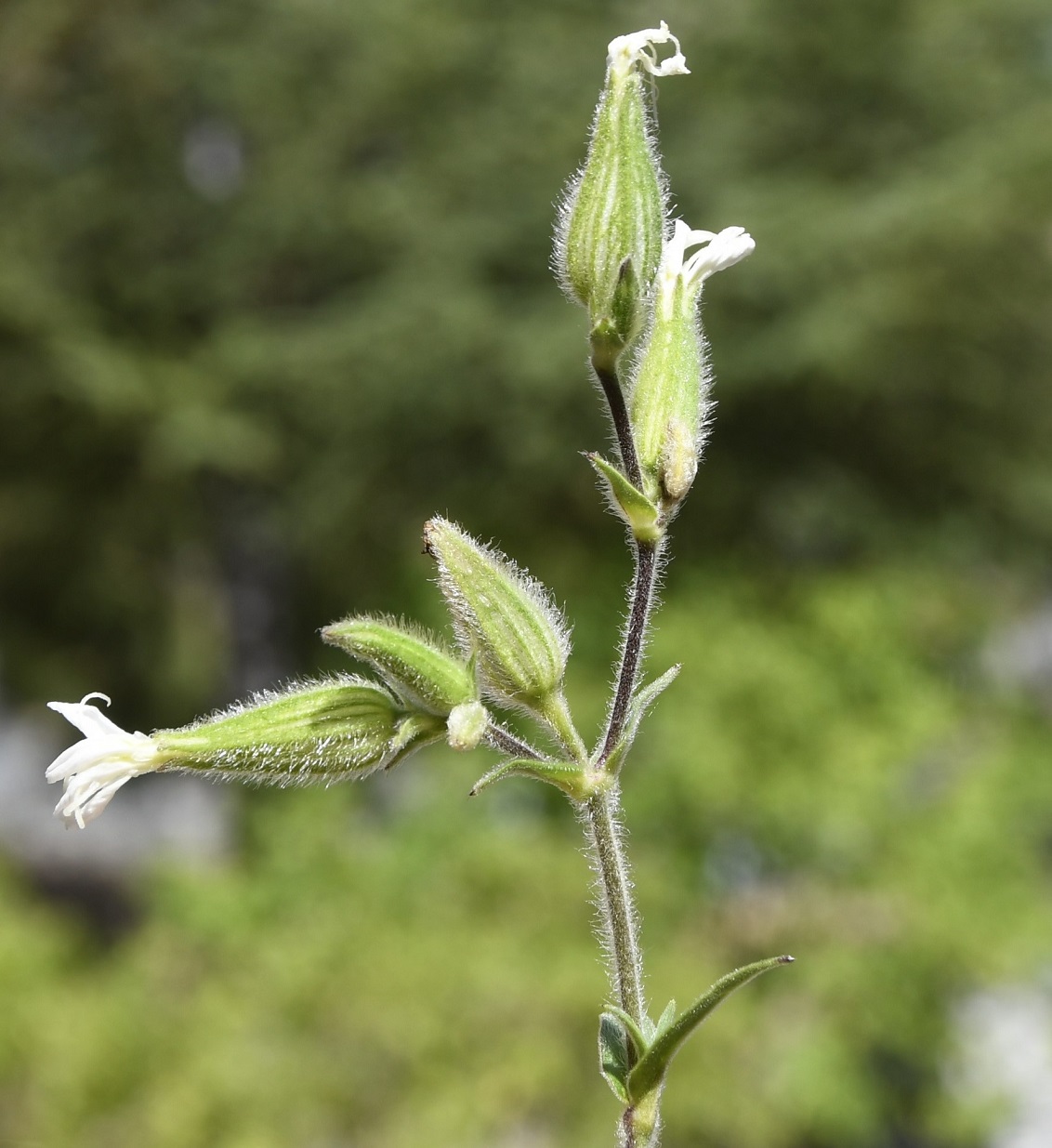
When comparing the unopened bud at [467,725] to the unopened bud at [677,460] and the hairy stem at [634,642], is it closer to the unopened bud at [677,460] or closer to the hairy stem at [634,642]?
the hairy stem at [634,642]

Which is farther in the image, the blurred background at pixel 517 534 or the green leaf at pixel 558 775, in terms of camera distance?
the blurred background at pixel 517 534

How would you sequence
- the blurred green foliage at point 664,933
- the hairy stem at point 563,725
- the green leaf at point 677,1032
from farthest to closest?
the blurred green foliage at point 664,933
the hairy stem at point 563,725
the green leaf at point 677,1032

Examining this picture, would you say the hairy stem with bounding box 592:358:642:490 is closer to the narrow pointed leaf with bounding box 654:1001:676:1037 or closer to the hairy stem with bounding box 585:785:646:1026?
the hairy stem with bounding box 585:785:646:1026

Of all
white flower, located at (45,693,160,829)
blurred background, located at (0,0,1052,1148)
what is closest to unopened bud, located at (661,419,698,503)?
white flower, located at (45,693,160,829)

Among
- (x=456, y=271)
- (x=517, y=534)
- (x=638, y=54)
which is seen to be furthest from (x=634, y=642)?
(x=517, y=534)

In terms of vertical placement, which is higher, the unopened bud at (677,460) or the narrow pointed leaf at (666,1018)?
the unopened bud at (677,460)

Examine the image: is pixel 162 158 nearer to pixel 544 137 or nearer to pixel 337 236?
pixel 337 236

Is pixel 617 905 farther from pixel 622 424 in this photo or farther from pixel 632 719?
pixel 622 424

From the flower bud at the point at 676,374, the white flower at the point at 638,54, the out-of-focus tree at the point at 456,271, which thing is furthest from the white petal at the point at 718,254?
the out-of-focus tree at the point at 456,271
